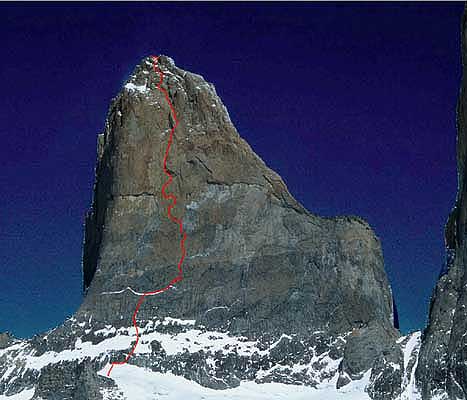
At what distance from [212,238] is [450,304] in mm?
95452

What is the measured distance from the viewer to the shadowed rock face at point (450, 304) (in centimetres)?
5225

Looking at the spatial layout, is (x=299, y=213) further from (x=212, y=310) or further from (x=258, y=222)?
(x=212, y=310)

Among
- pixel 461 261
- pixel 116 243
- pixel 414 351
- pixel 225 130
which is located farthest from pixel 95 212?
pixel 461 261

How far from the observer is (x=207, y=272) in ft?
486

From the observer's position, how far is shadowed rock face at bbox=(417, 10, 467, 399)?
52.2m

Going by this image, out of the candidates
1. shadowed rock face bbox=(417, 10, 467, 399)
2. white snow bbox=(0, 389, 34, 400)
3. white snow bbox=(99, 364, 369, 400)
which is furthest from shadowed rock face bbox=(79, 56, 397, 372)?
shadowed rock face bbox=(417, 10, 467, 399)

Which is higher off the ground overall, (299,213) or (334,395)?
(299,213)

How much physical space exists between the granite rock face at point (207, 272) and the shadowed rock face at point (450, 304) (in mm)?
56959

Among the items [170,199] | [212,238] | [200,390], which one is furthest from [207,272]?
[200,390]

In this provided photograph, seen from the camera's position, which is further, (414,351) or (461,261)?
(414,351)

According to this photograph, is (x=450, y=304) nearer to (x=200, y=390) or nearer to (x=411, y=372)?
(x=411, y=372)

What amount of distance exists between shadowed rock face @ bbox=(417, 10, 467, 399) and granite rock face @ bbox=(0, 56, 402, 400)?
187 ft

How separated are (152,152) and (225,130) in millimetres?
11996

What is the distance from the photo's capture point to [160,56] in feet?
546
